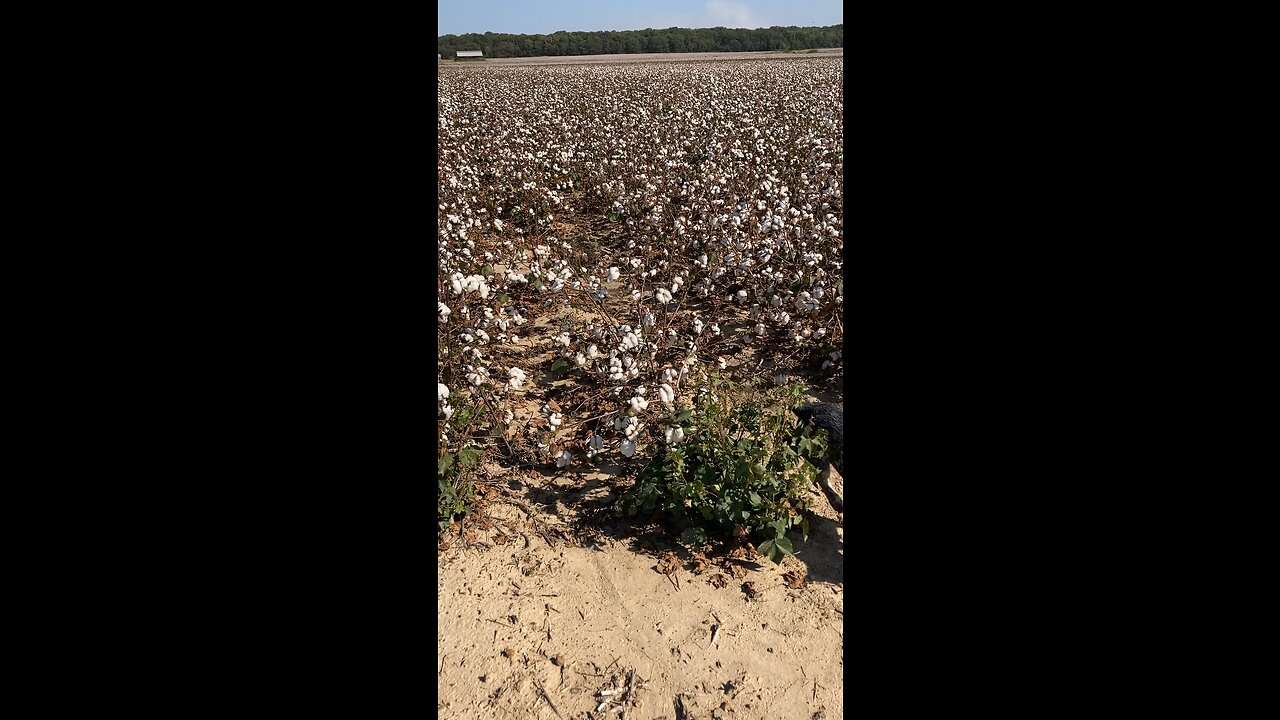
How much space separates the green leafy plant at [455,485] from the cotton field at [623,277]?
4.6 inches

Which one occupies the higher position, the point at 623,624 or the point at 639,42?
the point at 639,42

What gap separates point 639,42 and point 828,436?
85.1m

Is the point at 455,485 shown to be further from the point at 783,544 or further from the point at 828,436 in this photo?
the point at 828,436

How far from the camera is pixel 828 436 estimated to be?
11.8ft

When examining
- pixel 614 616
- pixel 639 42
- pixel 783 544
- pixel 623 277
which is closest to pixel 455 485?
pixel 614 616

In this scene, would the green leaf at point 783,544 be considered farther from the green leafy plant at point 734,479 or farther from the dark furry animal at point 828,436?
the dark furry animal at point 828,436

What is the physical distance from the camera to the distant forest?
7156 centimetres

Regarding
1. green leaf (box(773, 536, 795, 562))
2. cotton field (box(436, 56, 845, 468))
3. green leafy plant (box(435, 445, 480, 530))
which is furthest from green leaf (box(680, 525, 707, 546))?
green leafy plant (box(435, 445, 480, 530))

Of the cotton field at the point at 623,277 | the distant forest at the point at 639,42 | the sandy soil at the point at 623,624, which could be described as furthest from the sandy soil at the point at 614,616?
the distant forest at the point at 639,42

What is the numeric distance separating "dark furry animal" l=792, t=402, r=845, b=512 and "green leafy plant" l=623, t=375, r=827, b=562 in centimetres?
9

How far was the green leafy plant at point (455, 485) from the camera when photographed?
10.5 ft

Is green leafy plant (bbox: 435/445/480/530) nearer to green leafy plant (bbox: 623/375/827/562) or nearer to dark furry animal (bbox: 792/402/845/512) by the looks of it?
green leafy plant (bbox: 623/375/827/562)
